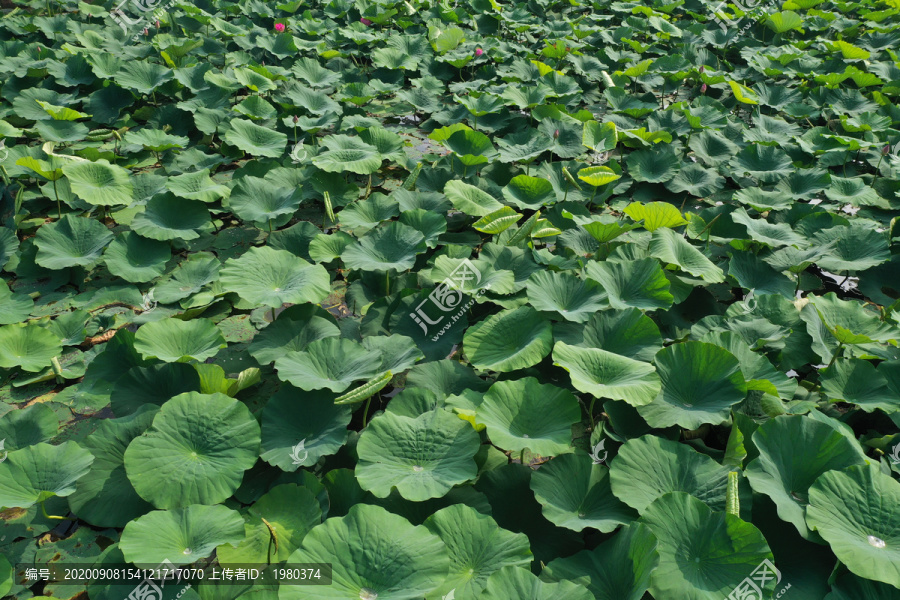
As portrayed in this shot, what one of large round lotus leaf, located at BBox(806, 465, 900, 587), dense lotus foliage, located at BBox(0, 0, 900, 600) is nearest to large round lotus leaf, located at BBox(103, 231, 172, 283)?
dense lotus foliage, located at BBox(0, 0, 900, 600)

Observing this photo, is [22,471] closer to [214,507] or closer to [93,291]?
[214,507]

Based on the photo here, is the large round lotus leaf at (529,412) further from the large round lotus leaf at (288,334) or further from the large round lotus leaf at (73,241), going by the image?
the large round lotus leaf at (73,241)

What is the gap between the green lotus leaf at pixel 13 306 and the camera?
9.84 ft

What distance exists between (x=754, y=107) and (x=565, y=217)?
268 cm

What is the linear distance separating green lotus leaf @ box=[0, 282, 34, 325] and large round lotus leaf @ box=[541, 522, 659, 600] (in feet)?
8.65

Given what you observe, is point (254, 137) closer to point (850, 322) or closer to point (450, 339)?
point (450, 339)

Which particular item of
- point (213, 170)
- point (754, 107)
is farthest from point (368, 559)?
point (754, 107)

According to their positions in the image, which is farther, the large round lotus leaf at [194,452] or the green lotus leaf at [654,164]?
the green lotus leaf at [654,164]

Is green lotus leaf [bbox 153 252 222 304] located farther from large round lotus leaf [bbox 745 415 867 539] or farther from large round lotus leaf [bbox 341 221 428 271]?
large round lotus leaf [bbox 745 415 867 539]

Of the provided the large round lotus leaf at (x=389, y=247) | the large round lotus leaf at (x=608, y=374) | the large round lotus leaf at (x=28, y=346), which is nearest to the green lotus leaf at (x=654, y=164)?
the large round lotus leaf at (x=389, y=247)

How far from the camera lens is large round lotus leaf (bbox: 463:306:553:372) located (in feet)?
8.01

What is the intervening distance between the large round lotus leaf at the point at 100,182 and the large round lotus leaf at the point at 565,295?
2.40 metres

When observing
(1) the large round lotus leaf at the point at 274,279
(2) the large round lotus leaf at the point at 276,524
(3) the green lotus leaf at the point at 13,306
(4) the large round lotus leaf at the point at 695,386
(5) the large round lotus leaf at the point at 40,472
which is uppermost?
(4) the large round lotus leaf at the point at 695,386

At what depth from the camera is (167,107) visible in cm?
472
